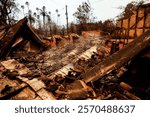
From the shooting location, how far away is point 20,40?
8.17 m

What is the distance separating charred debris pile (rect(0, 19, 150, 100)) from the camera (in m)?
3.82

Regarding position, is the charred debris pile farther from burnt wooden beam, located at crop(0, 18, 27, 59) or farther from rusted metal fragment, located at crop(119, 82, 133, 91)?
burnt wooden beam, located at crop(0, 18, 27, 59)

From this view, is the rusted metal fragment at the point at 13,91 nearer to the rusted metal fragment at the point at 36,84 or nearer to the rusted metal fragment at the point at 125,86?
the rusted metal fragment at the point at 36,84

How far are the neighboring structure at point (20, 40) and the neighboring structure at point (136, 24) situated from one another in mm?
3796

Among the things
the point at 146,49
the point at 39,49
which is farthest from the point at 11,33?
the point at 146,49

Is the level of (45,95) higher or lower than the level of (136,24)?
lower

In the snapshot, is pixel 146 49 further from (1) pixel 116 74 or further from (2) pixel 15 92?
(2) pixel 15 92

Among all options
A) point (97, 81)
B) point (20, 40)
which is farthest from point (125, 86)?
point (20, 40)

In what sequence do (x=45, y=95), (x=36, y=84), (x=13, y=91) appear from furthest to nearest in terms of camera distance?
(x=36, y=84) < (x=13, y=91) < (x=45, y=95)

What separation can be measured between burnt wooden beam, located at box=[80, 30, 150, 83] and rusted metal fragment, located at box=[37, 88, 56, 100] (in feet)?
2.49

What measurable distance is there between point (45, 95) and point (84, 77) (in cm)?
90

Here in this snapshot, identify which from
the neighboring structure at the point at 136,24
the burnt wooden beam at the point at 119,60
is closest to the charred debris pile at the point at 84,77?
the burnt wooden beam at the point at 119,60

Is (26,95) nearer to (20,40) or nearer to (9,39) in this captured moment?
(9,39)

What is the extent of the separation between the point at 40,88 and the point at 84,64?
2008 millimetres
